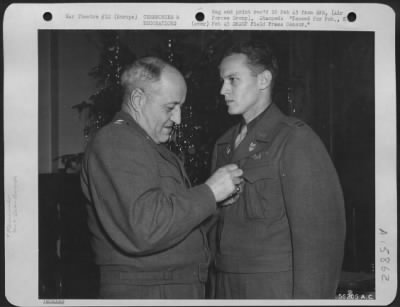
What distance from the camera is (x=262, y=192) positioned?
0.85 m

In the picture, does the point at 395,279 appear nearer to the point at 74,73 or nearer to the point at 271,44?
the point at 271,44

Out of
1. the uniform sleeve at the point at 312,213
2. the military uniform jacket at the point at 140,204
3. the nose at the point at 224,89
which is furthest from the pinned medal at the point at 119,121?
the uniform sleeve at the point at 312,213

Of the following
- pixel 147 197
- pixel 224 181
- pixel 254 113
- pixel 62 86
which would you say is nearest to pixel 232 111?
pixel 254 113

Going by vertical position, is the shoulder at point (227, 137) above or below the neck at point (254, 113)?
below

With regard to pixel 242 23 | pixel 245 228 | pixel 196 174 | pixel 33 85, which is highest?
pixel 242 23

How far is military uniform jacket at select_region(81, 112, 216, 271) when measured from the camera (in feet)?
2.60

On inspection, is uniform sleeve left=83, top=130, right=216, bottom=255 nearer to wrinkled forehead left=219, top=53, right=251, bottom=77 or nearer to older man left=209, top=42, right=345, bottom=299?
older man left=209, top=42, right=345, bottom=299

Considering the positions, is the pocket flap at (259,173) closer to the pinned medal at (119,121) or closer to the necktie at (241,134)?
the necktie at (241,134)

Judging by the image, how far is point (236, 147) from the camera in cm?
88

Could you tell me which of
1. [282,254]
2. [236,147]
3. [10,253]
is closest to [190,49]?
[236,147]

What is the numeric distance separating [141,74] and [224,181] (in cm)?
28

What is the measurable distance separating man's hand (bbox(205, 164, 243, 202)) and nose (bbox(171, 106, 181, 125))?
0.43 feet

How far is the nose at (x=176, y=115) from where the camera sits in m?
0.88

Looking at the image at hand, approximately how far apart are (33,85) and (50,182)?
21 cm
